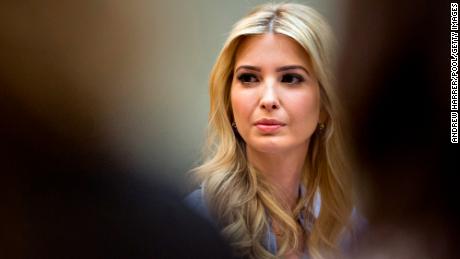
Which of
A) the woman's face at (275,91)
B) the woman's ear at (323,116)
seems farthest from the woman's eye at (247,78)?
the woman's ear at (323,116)

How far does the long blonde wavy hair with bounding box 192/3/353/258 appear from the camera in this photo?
708 mm

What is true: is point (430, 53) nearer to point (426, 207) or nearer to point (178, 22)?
point (426, 207)

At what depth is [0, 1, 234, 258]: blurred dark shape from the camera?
2.36 feet

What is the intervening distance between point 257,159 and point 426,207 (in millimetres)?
253

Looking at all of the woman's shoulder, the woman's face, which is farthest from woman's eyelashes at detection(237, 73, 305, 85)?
the woman's shoulder

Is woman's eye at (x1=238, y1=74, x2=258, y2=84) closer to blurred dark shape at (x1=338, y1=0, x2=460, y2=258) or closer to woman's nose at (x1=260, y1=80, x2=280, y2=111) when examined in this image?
woman's nose at (x1=260, y1=80, x2=280, y2=111)

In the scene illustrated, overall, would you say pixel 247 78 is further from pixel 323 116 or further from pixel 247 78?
pixel 323 116

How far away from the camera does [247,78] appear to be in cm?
70

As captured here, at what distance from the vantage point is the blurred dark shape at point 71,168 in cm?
72

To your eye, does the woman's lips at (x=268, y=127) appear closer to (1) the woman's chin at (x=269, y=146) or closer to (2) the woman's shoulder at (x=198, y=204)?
(1) the woman's chin at (x=269, y=146)

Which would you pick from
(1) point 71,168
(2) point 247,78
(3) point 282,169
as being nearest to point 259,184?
(3) point 282,169

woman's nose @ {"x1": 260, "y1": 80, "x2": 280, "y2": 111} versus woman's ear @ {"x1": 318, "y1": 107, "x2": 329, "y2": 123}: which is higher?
Result: woman's nose @ {"x1": 260, "y1": 80, "x2": 280, "y2": 111}

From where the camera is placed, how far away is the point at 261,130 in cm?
70

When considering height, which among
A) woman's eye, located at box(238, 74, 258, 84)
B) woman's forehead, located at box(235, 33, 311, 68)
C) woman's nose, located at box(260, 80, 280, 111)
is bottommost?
woman's nose, located at box(260, 80, 280, 111)
